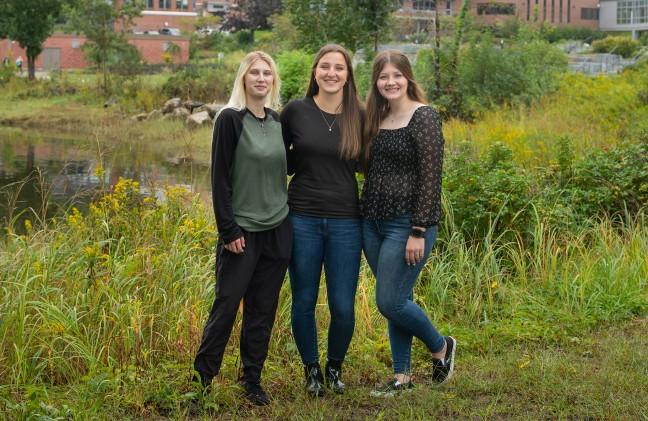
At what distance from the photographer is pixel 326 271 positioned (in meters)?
4.81

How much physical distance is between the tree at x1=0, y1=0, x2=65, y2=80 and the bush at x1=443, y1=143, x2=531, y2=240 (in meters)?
36.4

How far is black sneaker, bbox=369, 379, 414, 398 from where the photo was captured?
16.0ft

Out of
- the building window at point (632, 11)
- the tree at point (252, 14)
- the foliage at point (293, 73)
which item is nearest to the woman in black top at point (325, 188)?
the foliage at point (293, 73)

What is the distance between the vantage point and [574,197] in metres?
8.28

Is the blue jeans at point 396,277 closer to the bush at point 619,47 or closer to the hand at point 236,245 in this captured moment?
the hand at point 236,245

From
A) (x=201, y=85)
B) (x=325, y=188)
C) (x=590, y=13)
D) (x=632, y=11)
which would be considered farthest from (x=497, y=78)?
(x=590, y=13)

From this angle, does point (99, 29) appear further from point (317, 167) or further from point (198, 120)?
point (317, 167)

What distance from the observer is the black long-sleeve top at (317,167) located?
4625 mm

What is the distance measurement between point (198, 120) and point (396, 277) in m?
23.0

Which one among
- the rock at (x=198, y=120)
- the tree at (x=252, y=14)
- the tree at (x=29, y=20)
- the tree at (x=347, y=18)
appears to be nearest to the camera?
the tree at (x=347, y=18)

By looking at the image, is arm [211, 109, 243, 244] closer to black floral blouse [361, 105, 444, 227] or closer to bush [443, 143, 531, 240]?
black floral blouse [361, 105, 444, 227]

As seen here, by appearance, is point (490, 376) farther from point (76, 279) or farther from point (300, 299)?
point (76, 279)

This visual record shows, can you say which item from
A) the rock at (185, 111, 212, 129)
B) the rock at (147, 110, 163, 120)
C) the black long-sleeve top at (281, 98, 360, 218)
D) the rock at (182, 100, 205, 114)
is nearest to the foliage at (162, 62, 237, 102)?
the rock at (182, 100, 205, 114)

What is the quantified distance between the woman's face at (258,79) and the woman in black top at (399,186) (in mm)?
618
